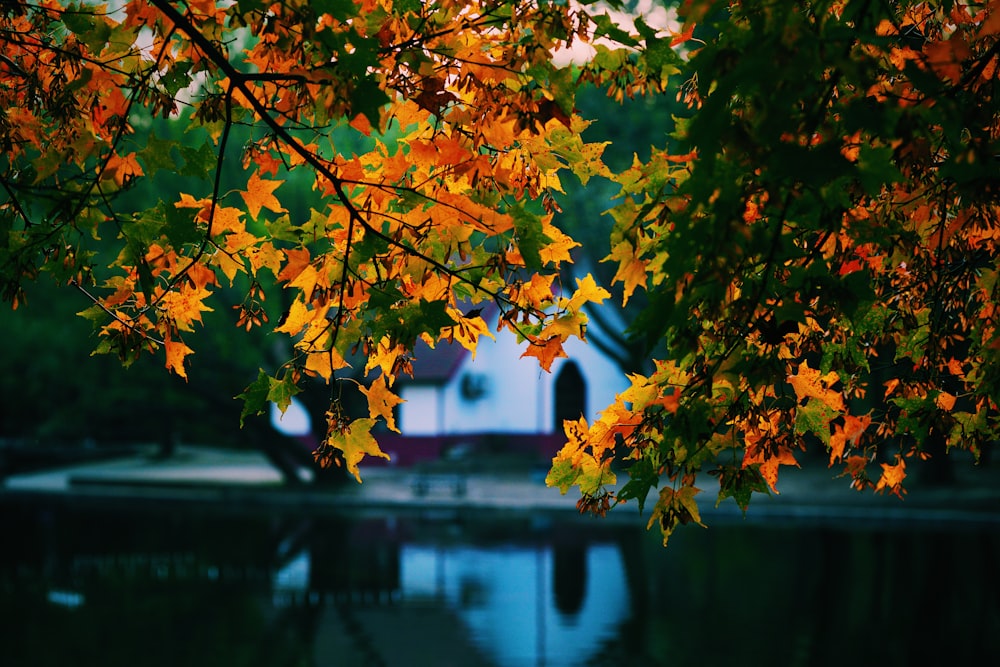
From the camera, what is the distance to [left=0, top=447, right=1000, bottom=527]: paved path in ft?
69.8

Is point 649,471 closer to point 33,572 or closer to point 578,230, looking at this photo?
point 33,572

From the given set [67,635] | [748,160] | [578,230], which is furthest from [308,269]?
[578,230]

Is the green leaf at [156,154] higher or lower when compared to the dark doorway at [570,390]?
higher

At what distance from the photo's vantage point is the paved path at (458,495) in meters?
21.3

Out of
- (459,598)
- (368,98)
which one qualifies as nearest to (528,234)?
(368,98)

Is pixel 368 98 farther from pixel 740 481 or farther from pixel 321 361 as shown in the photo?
pixel 740 481

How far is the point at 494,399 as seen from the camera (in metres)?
34.0

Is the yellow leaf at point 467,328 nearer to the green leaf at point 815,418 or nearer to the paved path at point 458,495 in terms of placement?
the green leaf at point 815,418

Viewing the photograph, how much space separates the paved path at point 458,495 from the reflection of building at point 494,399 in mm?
1718

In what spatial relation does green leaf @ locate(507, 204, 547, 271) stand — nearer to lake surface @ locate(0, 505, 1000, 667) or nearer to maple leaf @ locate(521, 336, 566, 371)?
maple leaf @ locate(521, 336, 566, 371)

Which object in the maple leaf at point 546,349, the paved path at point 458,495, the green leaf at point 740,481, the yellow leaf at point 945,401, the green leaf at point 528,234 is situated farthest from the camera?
the paved path at point 458,495

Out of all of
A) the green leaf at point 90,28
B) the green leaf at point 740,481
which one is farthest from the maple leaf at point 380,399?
the green leaf at point 90,28

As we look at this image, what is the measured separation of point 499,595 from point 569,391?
67.4 feet

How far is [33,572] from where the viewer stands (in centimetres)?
1595
